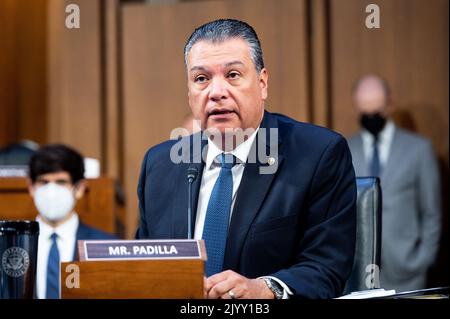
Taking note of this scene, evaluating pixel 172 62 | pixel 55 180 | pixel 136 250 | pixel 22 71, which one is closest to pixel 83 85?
pixel 172 62

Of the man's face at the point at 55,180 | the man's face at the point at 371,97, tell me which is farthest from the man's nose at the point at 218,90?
the man's face at the point at 371,97

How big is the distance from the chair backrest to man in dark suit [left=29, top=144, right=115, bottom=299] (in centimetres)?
104

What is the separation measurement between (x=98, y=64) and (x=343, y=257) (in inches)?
156

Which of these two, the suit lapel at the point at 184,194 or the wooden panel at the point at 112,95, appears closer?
the suit lapel at the point at 184,194

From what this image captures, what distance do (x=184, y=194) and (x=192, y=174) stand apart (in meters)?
0.16

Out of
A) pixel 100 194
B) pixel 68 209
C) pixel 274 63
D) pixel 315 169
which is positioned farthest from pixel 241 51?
pixel 274 63

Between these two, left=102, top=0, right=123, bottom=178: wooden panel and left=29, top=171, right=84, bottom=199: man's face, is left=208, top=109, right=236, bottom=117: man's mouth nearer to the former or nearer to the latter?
left=29, top=171, right=84, bottom=199: man's face

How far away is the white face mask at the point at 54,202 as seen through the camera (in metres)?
3.04

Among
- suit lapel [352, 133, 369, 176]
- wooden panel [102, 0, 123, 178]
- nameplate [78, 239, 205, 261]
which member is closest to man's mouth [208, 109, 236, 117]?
nameplate [78, 239, 205, 261]

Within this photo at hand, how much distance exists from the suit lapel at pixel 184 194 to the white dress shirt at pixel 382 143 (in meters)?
2.31

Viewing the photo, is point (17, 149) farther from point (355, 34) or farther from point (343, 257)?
point (343, 257)

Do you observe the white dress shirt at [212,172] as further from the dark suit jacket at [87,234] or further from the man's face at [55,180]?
the man's face at [55,180]

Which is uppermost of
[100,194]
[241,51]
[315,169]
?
[241,51]
